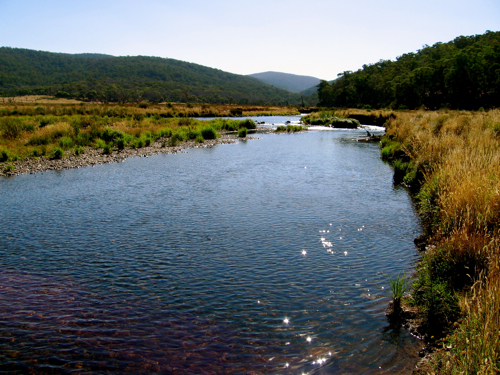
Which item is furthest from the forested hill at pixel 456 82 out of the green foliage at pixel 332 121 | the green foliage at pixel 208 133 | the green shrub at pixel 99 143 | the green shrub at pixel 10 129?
the green shrub at pixel 10 129

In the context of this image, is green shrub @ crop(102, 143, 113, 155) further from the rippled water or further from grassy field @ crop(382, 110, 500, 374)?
A: grassy field @ crop(382, 110, 500, 374)

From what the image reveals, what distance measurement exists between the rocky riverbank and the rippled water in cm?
575

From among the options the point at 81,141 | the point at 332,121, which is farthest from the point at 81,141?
the point at 332,121

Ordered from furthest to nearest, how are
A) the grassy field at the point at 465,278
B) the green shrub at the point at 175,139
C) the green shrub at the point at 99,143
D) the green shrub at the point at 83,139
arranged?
the green shrub at the point at 175,139 < the green shrub at the point at 83,139 < the green shrub at the point at 99,143 < the grassy field at the point at 465,278

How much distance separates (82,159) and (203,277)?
2266 centimetres

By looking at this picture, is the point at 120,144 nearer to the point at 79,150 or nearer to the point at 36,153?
the point at 79,150

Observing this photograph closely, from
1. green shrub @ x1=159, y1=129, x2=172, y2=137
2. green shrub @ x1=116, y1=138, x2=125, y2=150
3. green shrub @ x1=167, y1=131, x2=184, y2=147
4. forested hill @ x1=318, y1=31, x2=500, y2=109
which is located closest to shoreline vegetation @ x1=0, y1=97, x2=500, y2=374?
green shrub @ x1=116, y1=138, x2=125, y2=150

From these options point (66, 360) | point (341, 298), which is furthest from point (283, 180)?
point (66, 360)

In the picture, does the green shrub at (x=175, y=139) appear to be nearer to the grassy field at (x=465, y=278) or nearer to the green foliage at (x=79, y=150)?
the green foliage at (x=79, y=150)

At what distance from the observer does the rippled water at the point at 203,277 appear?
6.16m

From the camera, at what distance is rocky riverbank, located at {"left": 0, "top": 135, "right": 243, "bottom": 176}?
23875mm

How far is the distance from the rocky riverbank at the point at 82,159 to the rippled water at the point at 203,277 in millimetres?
5747

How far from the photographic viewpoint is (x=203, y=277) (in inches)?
356

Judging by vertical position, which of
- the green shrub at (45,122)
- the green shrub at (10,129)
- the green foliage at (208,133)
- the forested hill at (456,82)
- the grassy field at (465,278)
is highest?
the forested hill at (456,82)
